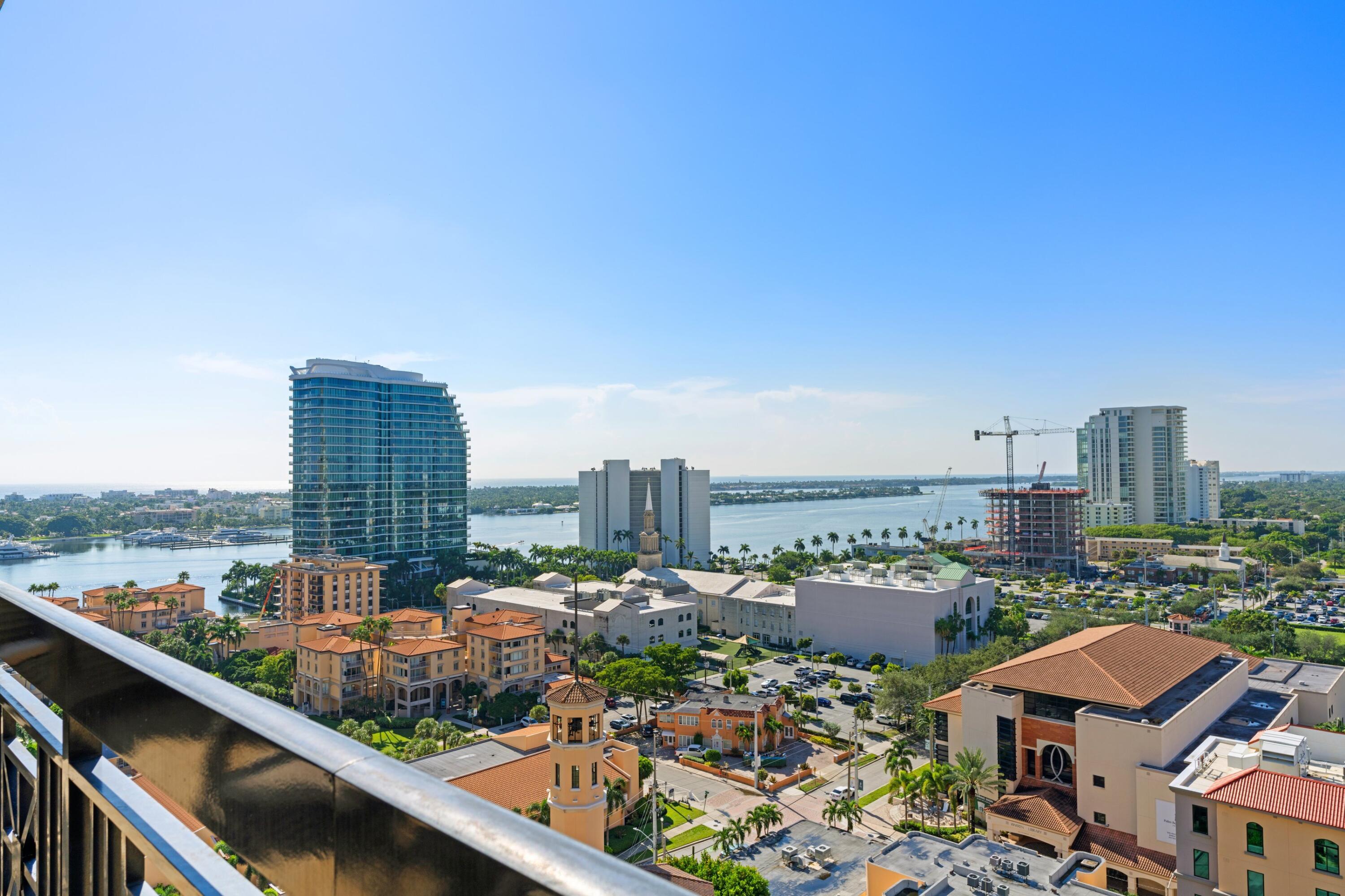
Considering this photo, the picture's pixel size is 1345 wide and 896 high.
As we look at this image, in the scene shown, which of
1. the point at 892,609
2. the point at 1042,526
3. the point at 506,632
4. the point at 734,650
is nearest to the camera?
the point at 506,632

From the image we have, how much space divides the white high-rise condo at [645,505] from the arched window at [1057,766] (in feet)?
89.8

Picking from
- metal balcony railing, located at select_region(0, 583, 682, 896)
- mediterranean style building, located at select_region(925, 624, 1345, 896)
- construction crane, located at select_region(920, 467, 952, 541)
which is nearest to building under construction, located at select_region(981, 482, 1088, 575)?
construction crane, located at select_region(920, 467, 952, 541)

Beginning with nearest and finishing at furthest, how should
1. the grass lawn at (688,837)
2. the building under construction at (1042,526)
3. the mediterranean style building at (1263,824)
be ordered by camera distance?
the mediterranean style building at (1263,824)
the grass lawn at (688,837)
the building under construction at (1042,526)

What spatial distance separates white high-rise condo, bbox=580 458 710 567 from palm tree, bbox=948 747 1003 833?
27287 mm

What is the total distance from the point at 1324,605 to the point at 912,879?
2865 cm

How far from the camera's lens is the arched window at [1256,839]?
7191mm

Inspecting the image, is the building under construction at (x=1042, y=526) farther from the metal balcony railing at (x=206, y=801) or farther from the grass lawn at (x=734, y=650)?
the metal balcony railing at (x=206, y=801)

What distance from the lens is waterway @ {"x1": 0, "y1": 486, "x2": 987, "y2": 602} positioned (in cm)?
3491

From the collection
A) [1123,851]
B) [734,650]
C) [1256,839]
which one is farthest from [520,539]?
[1256,839]

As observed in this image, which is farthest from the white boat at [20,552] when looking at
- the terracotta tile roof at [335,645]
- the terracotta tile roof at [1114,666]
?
the terracotta tile roof at [1114,666]

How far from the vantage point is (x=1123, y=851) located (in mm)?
9391

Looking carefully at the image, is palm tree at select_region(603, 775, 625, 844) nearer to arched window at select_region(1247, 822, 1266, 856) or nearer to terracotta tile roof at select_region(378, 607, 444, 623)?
arched window at select_region(1247, 822, 1266, 856)

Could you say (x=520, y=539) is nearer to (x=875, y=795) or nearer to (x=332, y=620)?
(x=332, y=620)

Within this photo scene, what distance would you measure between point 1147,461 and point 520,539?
46.5 meters
